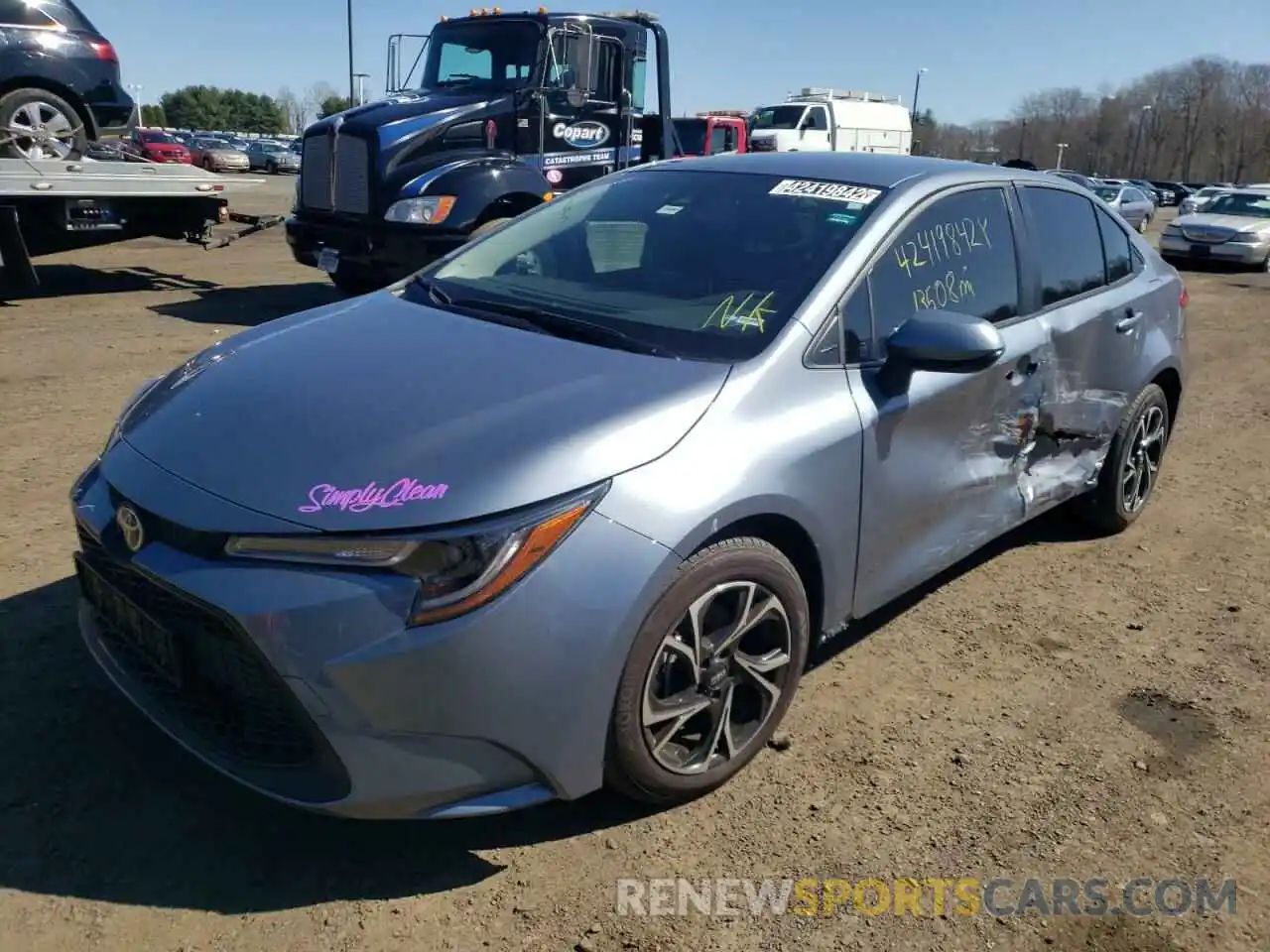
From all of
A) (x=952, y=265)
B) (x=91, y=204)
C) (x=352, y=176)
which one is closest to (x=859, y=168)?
(x=952, y=265)

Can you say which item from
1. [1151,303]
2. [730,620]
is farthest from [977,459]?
[1151,303]

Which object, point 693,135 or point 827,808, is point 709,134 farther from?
point 827,808

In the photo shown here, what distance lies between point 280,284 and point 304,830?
33.7 ft

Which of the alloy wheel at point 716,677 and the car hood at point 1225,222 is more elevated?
the car hood at point 1225,222

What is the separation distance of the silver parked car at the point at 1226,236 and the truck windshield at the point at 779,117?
8.86 meters

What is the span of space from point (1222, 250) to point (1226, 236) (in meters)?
0.27

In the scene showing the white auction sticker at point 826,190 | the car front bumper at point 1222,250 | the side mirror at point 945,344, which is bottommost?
the car front bumper at point 1222,250

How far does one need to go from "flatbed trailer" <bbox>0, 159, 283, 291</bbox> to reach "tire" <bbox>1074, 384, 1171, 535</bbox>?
28.3 ft

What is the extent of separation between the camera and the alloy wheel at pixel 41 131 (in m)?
9.40

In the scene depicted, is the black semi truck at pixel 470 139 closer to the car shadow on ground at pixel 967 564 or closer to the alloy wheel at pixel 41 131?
the alloy wheel at pixel 41 131

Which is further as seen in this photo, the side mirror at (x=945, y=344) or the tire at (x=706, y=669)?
the side mirror at (x=945, y=344)

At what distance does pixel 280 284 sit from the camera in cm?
1187

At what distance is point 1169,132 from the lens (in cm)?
10375

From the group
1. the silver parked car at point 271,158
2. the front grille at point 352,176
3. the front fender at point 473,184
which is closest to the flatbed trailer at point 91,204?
the front grille at point 352,176
